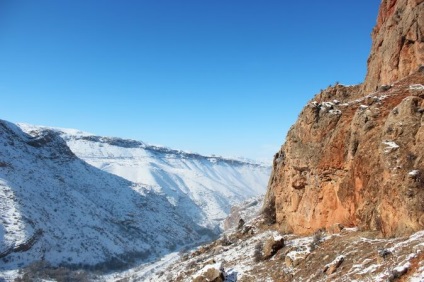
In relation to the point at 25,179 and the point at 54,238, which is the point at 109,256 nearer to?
the point at 54,238

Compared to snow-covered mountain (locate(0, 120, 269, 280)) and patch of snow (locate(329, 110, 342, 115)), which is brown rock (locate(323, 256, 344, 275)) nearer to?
patch of snow (locate(329, 110, 342, 115))

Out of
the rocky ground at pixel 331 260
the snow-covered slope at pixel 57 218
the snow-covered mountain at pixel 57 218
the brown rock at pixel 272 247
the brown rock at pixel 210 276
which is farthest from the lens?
the snow-covered slope at pixel 57 218

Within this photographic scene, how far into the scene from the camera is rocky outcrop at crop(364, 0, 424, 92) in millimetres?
33016

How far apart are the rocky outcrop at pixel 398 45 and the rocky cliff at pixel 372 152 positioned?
9 cm

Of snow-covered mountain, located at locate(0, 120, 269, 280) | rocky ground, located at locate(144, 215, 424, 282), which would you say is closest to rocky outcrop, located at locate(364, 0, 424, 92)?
rocky ground, located at locate(144, 215, 424, 282)

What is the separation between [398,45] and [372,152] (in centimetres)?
1667

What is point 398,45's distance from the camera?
35.4 m

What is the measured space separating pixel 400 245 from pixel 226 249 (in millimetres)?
26402

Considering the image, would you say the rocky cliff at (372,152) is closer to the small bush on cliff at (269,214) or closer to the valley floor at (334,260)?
the valley floor at (334,260)

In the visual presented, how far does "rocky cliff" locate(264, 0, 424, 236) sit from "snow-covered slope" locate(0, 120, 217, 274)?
106802mm

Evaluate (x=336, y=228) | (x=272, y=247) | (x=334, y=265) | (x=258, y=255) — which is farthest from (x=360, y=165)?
(x=258, y=255)

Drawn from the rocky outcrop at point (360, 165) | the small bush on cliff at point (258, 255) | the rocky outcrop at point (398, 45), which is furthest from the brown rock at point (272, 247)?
the rocky outcrop at point (398, 45)

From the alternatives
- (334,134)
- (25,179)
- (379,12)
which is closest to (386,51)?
(379,12)

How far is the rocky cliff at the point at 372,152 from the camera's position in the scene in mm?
21069
